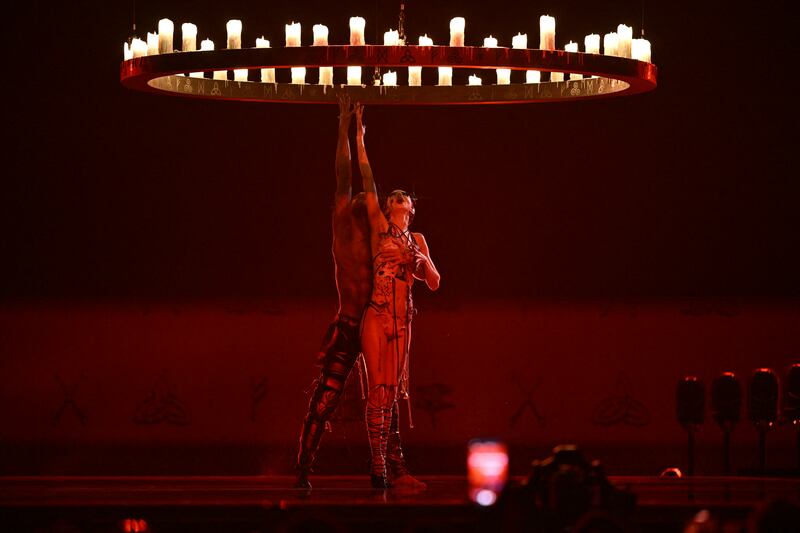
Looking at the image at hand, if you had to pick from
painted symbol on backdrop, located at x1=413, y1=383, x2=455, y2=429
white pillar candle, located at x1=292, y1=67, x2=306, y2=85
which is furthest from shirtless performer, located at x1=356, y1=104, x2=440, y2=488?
painted symbol on backdrop, located at x1=413, y1=383, x2=455, y2=429

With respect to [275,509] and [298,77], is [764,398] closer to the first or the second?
[298,77]

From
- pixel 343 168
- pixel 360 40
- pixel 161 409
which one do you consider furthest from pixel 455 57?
pixel 161 409

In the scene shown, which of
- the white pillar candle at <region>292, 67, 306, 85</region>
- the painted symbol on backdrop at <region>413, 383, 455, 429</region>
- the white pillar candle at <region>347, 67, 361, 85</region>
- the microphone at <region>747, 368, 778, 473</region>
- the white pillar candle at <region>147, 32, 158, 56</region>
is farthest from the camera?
the painted symbol on backdrop at <region>413, 383, 455, 429</region>

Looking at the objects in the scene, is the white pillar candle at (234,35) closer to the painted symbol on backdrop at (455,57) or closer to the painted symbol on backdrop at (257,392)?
the painted symbol on backdrop at (455,57)

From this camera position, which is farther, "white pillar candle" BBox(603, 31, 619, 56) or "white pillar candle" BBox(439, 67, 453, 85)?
"white pillar candle" BBox(439, 67, 453, 85)

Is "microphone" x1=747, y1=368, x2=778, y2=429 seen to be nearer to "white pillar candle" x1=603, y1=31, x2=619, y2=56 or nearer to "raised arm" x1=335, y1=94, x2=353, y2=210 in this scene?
"white pillar candle" x1=603, y1=31, x2=619, y2=56

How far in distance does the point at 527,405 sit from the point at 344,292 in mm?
3730

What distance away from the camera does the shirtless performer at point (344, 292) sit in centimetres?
763

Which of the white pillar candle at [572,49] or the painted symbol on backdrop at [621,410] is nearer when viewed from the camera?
the white pillar candle at [572,49]

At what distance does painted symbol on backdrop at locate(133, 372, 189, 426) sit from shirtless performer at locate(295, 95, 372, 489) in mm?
3478

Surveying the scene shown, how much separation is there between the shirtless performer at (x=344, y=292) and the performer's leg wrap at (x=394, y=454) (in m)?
0.31

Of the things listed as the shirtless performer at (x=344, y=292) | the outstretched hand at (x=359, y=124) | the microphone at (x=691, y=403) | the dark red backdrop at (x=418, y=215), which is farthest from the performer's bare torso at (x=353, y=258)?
the dark red backdrop at (x=418, y=215)

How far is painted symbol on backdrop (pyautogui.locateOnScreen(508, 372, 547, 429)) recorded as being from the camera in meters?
11.1

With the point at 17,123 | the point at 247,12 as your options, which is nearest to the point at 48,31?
the point at 17,123
